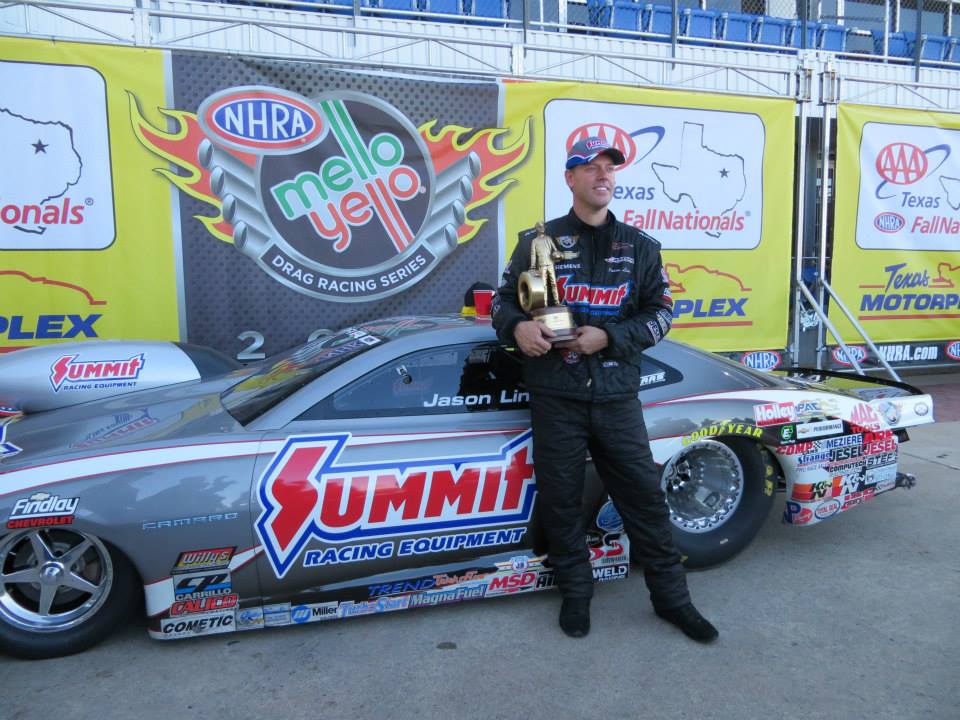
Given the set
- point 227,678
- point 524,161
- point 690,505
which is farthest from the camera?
point 524,161

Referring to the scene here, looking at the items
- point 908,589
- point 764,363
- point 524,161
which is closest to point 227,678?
point 908,589

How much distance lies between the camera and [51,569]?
99.3 inches

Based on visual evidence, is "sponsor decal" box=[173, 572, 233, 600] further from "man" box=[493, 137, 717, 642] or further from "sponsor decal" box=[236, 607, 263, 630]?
"man" box=[493, 137, 717, 642]

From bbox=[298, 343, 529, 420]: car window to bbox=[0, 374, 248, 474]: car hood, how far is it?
1.47ft

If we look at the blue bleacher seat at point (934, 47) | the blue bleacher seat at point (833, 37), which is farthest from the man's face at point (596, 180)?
the blue bleacher seat at point (934, 47)

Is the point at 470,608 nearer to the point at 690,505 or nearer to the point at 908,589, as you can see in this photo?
the point at 690,505

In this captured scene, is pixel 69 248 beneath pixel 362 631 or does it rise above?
above

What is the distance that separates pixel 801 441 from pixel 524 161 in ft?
10.4

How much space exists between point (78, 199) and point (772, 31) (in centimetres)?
1302

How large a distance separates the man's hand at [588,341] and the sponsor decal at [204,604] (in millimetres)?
1493

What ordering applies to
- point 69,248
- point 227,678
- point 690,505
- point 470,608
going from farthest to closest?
point 69,248 < point 690,505 < point 470,608 < point 227,678

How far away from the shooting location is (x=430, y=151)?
5418 millimetres

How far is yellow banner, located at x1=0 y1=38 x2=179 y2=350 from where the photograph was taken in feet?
15.1

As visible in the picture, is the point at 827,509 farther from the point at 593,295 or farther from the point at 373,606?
the point at 373,606
